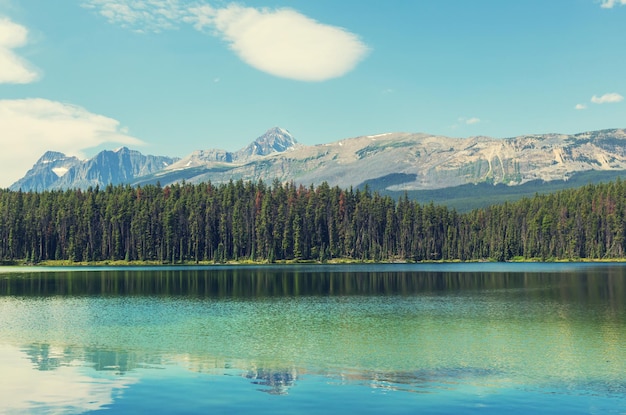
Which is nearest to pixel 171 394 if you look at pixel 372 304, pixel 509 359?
pixel 509 359

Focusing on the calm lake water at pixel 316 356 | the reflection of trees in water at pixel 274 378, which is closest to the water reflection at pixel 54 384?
the calm lake water at pixel 316 356

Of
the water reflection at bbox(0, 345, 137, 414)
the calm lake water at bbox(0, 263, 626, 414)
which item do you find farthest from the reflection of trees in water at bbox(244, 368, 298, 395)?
the water reflection at bbox(0, 345, 137, 414)

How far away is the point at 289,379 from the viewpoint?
37.2 meters

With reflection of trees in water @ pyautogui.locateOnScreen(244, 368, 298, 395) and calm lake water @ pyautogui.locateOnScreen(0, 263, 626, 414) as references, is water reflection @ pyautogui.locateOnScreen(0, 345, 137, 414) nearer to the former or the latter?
calm lake water @ pyautogui.locateOnScreen(0, 263, 626, 414)

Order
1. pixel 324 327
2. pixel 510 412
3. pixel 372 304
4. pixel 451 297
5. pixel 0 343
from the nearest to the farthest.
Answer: pixel 510 412, pixel 0 343, pixel 324 327, pixel 372 304, pixel 451 297

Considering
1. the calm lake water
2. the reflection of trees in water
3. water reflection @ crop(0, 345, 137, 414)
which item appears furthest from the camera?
the reflection of trees in water

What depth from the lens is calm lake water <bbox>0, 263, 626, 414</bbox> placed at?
3191 centimetres

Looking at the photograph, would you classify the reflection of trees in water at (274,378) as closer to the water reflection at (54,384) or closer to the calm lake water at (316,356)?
the calm lake water at (316,356)

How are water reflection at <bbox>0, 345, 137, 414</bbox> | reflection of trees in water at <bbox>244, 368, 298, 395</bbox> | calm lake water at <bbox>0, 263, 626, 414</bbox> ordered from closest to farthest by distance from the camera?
water reflection at <bbox>0, 345, 137, 414</bbox> → calm lake water at <bbox>0, 263, 626, 414</bbox> → reflection of trees in water at <bbox>244, 368, 298, 395</bbox>

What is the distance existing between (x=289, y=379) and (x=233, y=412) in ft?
25.6

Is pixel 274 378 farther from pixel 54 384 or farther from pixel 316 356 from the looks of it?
pixel 54 384

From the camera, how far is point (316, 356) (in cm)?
4453

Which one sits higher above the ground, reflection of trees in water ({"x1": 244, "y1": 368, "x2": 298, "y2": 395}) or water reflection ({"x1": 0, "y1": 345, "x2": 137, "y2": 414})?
water reflection ({"x1": 0, "y1": 345, "x2": 137, "y2": 414})

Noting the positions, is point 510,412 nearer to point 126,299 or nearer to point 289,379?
point 289,379
